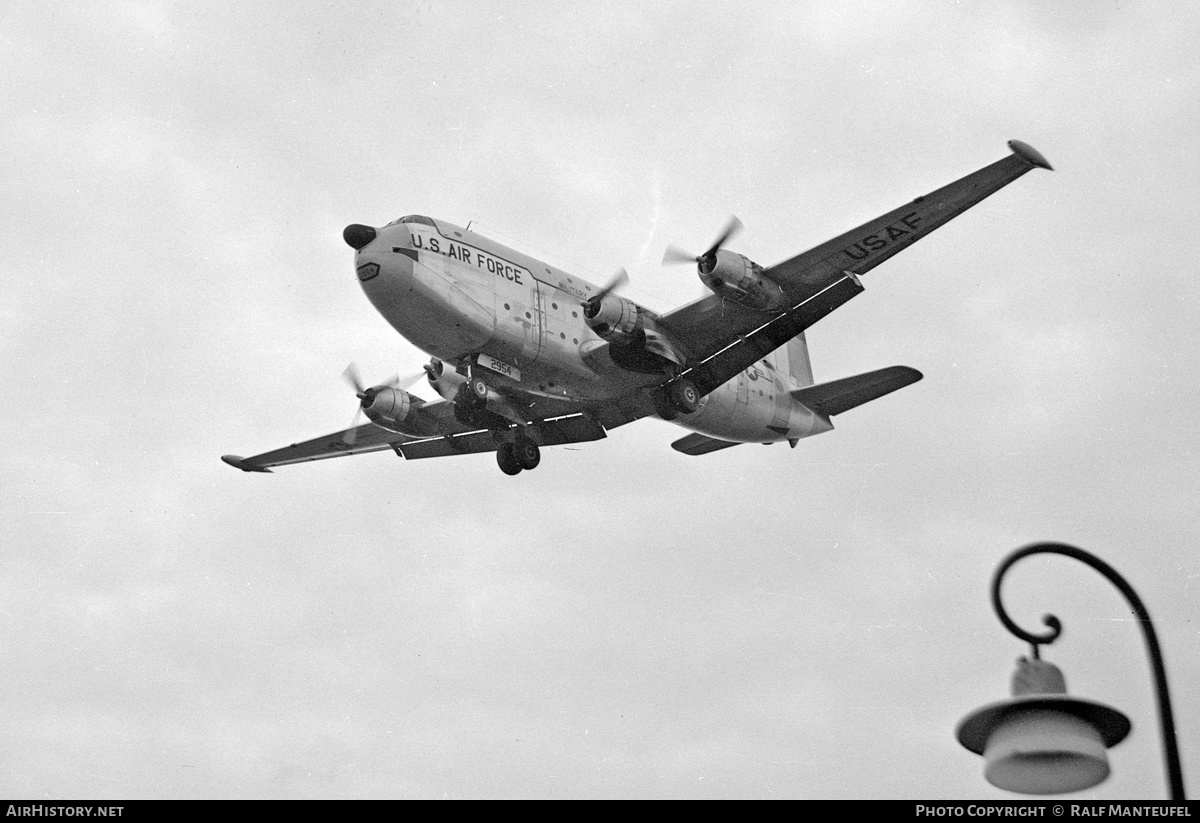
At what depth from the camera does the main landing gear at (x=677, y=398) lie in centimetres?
3167

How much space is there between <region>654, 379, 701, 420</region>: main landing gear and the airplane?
4 cm

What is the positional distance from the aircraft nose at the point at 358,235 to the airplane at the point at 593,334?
3 centimetres

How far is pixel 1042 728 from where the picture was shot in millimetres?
9016

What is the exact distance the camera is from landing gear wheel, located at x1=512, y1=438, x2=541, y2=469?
33.0 meters

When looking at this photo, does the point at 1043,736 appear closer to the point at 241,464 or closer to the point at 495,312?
the point at 495,312

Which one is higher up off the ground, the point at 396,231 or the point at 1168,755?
the point at 396,231

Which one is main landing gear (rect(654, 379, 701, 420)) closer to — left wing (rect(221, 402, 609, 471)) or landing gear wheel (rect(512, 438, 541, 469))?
left wing (rect(221, 402, 609, 471))

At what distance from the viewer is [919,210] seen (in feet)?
92.6

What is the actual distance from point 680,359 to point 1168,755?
77.8 feet

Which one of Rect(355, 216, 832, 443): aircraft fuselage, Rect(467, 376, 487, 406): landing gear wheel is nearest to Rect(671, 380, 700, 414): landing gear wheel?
Rect(355, 216, 832, 443): aircraft fuselage

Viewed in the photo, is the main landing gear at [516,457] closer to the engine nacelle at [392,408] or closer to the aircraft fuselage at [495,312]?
the aircraft fuselage at [495,312]

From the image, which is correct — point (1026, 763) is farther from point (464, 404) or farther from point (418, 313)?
point (464, 404)
